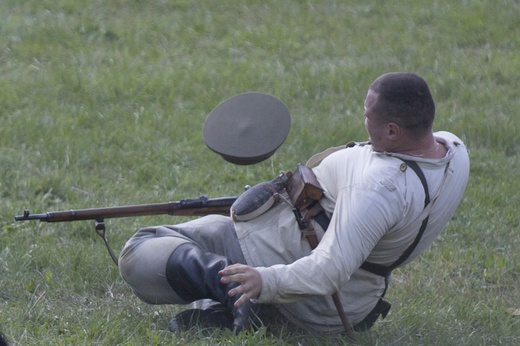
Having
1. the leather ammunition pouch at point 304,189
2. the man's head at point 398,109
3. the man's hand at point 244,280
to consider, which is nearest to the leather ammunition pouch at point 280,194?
the leather ammunition pouch at point 304,189

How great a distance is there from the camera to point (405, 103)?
4.18m

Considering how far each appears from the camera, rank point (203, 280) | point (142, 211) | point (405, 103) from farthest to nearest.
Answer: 1. point (142, 211)
2. point (203, 280)
3. point (405, 103)

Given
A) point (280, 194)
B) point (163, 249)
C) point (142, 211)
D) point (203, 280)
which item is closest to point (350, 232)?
point (280, 194)

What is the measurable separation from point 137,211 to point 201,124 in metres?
3.70

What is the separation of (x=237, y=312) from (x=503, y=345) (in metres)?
1.33

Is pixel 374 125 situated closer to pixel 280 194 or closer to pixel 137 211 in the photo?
pixel 280 194

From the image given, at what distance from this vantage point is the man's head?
4.18 m

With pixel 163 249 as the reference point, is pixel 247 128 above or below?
above

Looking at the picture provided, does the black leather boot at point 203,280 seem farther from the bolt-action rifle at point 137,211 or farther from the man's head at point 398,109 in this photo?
the man's head at point 398,109

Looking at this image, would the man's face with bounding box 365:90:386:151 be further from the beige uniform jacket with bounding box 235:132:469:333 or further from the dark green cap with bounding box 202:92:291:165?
the dark green cap with bounding box 202:92:291:165

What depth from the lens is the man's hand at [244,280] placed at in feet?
13.2

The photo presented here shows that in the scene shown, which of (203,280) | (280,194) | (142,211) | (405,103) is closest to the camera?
(405,103)

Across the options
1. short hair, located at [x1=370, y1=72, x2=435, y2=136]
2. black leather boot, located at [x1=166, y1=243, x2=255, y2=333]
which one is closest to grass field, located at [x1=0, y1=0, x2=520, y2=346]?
black leather boot, located at [x1=166, y1=243, x2=255, y2=333]

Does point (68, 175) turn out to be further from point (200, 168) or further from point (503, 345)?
point (503, 345)
